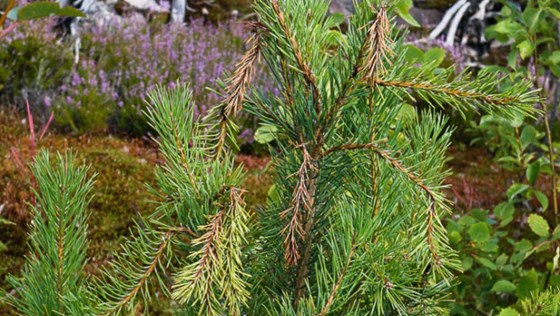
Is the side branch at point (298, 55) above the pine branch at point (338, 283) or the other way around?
above

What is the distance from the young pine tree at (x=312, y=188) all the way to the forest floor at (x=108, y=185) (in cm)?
177

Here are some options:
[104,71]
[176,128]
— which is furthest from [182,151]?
[104,71]

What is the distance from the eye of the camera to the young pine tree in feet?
3.69

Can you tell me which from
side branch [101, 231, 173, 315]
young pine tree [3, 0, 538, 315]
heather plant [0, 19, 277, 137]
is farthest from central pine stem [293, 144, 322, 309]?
heather plant [0, 19, 277, 137]

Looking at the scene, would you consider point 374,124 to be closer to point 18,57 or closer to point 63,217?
point 63,217

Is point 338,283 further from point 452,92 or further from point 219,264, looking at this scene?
point 452,92

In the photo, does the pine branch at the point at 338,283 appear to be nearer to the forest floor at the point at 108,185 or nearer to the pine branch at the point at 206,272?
the pine branch at the point at 206,272

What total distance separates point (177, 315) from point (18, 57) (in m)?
5.37

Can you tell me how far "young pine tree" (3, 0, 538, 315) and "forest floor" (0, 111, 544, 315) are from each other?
1.77 metres

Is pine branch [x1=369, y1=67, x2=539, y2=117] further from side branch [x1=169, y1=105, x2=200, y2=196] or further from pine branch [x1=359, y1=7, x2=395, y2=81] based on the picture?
side branch [x1=169, y1=105, x2=200, y2=196]

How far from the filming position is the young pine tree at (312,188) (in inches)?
44.3

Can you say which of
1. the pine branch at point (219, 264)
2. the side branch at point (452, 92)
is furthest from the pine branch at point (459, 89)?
the pine branch at point (219, 264)

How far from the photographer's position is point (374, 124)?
1.20 meters

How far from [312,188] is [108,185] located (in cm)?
353
